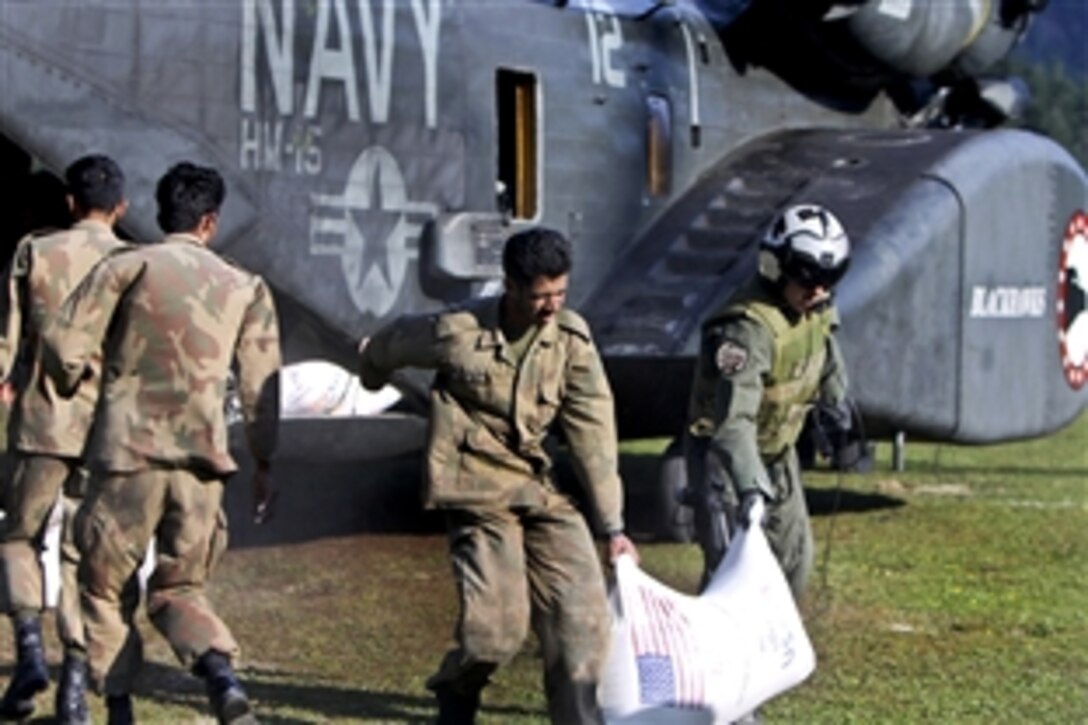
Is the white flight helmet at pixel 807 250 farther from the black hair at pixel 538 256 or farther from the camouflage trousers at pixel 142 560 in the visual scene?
the camouflage trousers at pixel 142 560

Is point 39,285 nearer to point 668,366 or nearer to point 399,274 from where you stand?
point 399,274

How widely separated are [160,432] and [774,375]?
191 centimetres

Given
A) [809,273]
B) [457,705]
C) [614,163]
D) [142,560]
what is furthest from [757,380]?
[614,163]

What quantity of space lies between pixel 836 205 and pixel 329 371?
2.46m

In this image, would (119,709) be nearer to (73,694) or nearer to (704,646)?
(73,694)

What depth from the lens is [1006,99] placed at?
13.7 meters

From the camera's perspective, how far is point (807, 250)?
718cm

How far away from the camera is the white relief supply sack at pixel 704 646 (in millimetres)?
6434

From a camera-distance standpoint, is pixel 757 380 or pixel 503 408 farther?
pixel 757 380

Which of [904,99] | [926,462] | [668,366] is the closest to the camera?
[668,366]

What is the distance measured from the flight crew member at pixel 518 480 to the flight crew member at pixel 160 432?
488 millimetres

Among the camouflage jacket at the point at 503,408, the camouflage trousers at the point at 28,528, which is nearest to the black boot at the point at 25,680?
the camouflage trousers at the point at 28,528

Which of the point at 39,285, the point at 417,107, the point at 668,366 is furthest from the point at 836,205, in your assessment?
the point at 39,285

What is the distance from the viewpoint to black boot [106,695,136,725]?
6.55m
